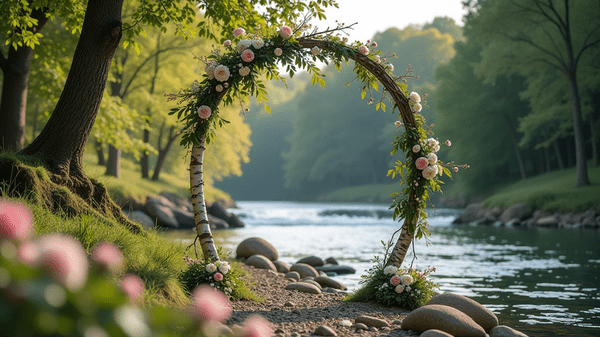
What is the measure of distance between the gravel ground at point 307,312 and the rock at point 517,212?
18.1m

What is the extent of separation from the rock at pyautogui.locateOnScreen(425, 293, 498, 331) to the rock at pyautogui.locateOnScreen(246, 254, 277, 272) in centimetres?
431

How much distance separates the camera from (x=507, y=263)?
36.7 feet

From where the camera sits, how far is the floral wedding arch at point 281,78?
587 cm

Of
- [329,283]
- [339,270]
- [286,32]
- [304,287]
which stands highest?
[286,32]

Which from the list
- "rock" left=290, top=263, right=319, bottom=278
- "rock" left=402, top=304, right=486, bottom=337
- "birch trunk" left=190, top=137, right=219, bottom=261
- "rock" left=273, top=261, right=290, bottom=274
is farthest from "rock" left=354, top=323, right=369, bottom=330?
"rock" left=273, top=261, right=290, bottom=274

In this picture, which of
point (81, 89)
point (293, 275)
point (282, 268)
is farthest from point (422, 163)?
point (81, 89)

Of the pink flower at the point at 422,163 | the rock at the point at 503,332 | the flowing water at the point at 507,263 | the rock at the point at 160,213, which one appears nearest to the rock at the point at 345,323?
the rock at the point at 503,332

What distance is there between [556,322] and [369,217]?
22002mm

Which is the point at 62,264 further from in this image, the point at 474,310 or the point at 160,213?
the point at 160,213

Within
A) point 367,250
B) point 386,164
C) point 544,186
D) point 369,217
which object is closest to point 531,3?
point 544,186

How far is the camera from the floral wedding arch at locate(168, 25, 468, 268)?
587cm

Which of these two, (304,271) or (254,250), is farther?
(254,250)

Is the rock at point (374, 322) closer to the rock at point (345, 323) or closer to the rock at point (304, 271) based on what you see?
the rock at point (345, 323)

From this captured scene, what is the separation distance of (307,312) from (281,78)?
2890 millimetres
